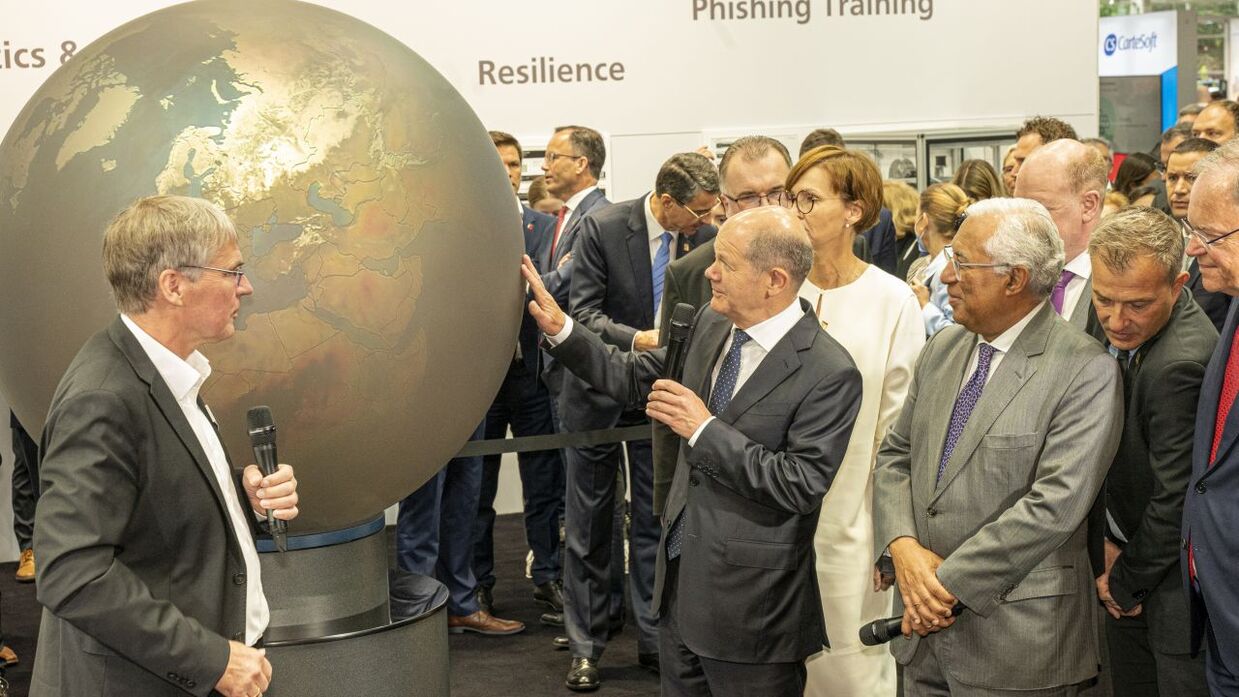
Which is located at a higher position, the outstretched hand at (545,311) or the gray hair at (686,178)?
the gray hair at (686,178)

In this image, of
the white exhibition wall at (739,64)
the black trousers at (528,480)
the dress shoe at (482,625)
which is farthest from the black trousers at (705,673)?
the white exhibition wall at (739,64)

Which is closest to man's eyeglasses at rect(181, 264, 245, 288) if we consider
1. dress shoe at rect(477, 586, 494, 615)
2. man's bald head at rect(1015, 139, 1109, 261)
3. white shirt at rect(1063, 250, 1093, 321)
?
white shirt at rect(1063, 250, 1093, 321)

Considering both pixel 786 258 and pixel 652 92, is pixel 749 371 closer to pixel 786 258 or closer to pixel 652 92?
pixel 786 258

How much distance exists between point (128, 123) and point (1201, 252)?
8.15ft

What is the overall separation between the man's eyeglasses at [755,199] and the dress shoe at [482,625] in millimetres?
2592

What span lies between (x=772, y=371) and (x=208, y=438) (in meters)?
1.52

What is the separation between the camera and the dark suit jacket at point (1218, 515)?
2992mm

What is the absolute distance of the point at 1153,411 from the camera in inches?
134

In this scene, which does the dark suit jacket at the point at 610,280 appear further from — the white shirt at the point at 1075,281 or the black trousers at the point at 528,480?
the white shirt at the point at 1075,281

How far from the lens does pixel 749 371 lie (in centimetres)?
375

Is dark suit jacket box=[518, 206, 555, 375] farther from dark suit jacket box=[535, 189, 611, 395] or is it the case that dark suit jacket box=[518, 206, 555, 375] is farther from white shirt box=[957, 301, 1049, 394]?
white shirt box=[957, 301, 1049, 394]

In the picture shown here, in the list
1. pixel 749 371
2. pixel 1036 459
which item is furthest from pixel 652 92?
pixel 1036 459

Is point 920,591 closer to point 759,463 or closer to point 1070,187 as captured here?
point 759,463

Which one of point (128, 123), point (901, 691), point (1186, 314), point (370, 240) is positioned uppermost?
point (128, 123)
